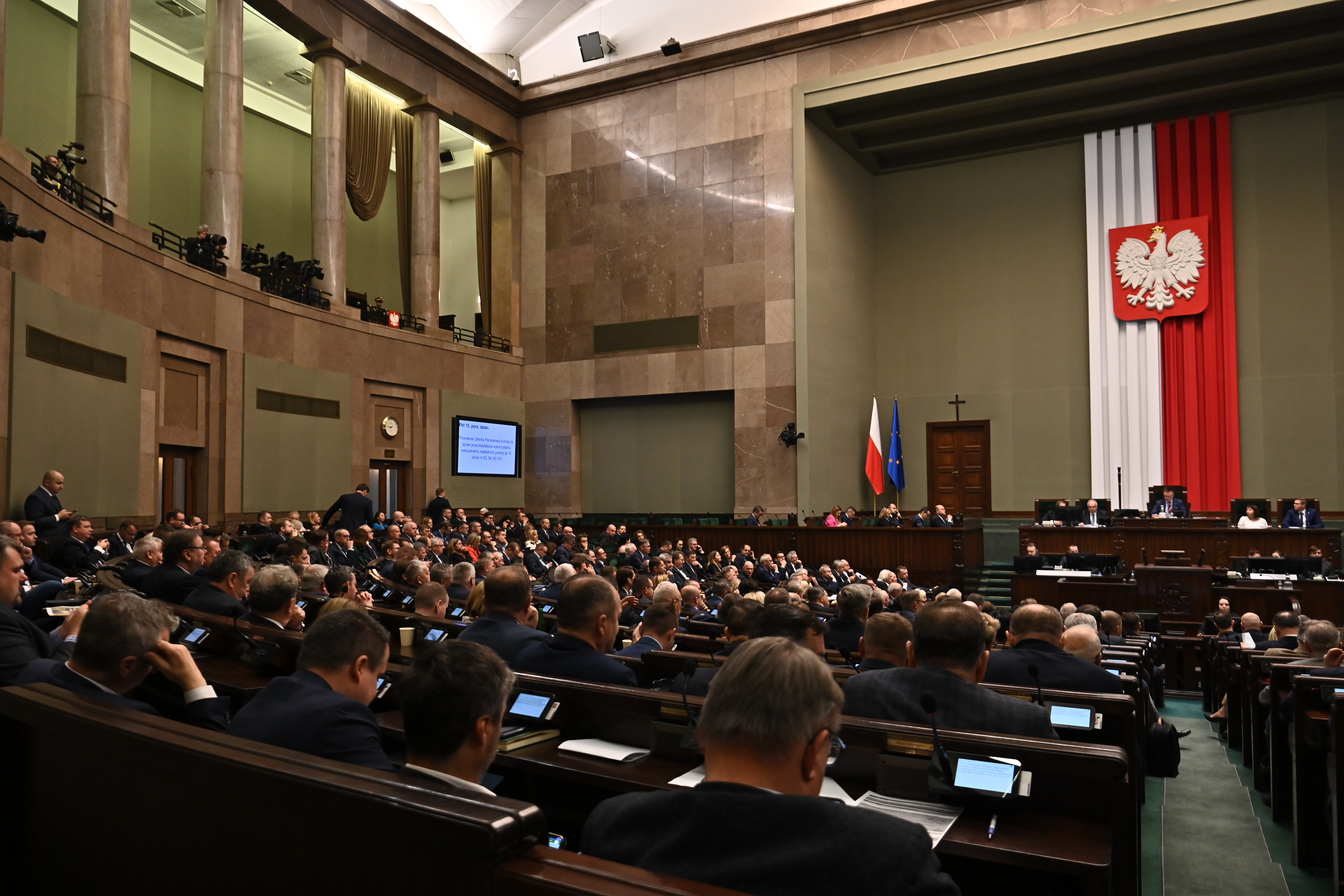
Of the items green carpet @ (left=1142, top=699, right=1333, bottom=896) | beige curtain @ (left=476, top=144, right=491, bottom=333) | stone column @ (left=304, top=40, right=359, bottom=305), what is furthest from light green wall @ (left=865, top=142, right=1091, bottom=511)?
green carpet @ (left=1142, top=699, right=1333, bottom=896)

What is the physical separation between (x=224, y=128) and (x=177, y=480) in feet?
15.9

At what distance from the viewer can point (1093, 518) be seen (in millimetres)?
13516

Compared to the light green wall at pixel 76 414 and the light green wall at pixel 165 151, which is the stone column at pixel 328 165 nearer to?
the light green wall at pixel 165 151

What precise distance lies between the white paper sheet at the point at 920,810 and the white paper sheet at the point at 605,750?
0.71 m

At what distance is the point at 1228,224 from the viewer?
51.9 ft

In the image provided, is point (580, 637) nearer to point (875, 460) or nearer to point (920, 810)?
point (920, 810)

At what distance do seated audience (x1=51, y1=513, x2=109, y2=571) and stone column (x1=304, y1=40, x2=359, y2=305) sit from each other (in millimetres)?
7669

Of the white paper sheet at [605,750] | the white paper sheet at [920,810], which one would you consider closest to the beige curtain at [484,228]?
the white paper sheet at [605,750]

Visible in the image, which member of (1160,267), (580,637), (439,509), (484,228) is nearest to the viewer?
(580,637)

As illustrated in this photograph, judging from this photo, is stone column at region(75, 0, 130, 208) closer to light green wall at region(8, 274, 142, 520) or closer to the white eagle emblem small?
light green wall at region(8, 274, 142, 520)

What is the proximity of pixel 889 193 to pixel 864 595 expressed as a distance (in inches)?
620

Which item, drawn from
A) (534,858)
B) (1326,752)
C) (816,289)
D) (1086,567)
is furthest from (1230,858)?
(816,289)

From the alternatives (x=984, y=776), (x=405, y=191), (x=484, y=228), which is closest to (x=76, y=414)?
(x=405, y=191)

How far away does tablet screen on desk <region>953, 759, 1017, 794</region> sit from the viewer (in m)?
2.17
